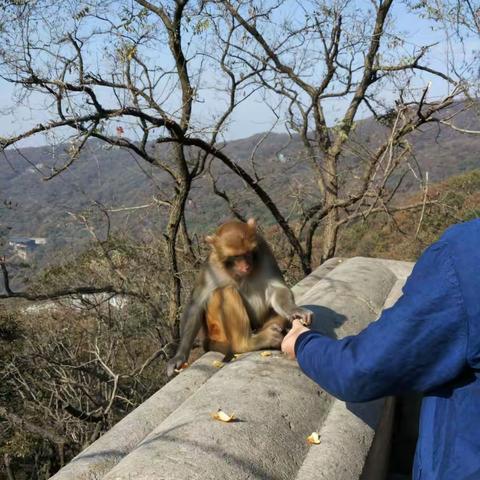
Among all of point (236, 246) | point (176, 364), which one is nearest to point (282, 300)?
point (236, 246)

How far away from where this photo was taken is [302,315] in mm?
3289

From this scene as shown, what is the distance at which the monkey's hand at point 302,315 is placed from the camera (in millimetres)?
3202

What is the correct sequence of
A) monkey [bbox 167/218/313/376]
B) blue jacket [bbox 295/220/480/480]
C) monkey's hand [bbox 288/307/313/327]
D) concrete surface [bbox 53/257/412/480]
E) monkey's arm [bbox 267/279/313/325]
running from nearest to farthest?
blue jacket [bbox 295/220/480/480] → concrete surface [bbox 53/257/412/480] → monkey's hand [bbox 288/307/313/327] → monkey's arm [bbox 267/279/313/325] → monkey [bbox 167/218/313/376]

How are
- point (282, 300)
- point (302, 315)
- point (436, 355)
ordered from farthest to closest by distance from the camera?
point (282, 300) < point (302, 315) < point (436, 355)

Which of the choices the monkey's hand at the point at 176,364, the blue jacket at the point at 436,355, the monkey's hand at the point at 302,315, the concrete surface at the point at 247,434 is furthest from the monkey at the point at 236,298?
the blue jacket at the point at 436,355

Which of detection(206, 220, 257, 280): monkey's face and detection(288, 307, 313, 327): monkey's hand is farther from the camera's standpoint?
detection(206, 220, 257, 280): monkey's face

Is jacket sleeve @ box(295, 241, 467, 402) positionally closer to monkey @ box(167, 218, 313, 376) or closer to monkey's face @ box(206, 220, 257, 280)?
monkey @ box(167, 218, 313, 376)

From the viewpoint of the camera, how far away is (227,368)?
283 centimetres

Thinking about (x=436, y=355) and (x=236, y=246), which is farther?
(x=236, y=246)

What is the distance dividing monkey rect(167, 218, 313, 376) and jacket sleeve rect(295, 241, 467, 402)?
2131mm

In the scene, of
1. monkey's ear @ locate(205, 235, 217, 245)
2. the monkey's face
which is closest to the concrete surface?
the monkey's face

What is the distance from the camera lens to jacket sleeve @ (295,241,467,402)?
133cm

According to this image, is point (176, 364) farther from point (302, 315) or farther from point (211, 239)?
point (302, 315)

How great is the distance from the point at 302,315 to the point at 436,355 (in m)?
1.92
